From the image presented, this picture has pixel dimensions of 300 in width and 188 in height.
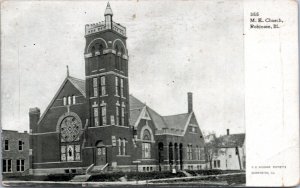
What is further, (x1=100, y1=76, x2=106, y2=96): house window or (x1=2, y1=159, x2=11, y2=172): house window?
(x1=100, y1=76, x2=106, y2=96): house window

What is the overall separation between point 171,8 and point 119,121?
2.42m

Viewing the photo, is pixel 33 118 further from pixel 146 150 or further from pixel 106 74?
pixel 146 150

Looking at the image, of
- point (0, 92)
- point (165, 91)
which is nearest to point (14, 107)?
point (0, 92)

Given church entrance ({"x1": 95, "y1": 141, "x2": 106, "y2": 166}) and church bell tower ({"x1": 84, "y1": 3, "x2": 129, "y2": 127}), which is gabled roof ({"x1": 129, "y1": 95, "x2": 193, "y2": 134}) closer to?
church bell tower ({"x1": 84, "y1": 3, "x2": 129, "y2": 127})

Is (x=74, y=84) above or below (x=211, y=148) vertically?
above

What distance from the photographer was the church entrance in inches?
343

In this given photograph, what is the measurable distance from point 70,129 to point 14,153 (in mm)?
1136

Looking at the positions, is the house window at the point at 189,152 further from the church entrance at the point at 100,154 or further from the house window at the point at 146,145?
the church entrance at the point at 100,154

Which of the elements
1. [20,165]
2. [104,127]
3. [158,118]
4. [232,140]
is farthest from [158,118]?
[20,165]

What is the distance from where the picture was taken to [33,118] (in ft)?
28.2

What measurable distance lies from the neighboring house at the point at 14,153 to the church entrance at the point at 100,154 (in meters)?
1.35

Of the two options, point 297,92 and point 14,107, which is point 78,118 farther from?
point 297,92

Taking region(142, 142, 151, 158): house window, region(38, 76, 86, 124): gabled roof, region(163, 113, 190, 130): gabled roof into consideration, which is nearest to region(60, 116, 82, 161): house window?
region(38, 76, 86, 124): gabled roof

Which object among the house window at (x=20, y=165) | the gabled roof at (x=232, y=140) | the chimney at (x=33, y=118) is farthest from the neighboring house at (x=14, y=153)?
the gabled roof at (x=232, y=140)
